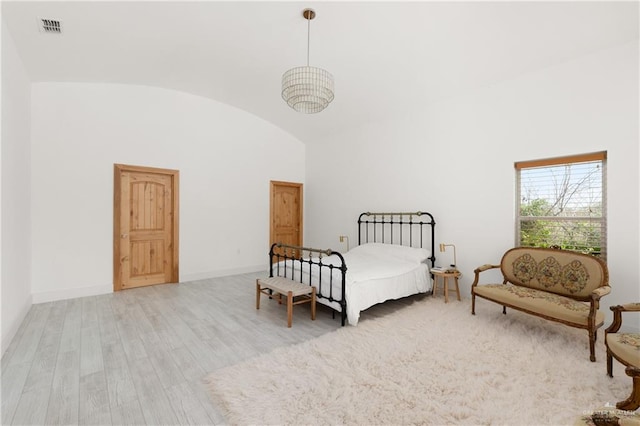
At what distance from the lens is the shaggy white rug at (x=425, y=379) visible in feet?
5.73

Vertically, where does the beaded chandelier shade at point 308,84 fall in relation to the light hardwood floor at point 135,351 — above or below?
above

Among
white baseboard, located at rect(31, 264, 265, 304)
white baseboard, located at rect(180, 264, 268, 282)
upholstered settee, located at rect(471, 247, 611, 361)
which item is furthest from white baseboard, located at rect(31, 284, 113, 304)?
upholstered settee, located at rect(471, 247, 611, 361)

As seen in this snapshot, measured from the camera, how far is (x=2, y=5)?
8.66 ft

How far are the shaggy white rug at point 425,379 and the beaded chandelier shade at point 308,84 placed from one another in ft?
8.12

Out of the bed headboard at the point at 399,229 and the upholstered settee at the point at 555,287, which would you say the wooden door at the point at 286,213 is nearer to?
the bed headboard at the point at 399,229

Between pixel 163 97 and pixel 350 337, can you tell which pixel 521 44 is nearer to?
pixel 350 337

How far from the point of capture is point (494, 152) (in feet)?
12.8

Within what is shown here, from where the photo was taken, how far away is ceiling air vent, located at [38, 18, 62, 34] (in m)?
2.93

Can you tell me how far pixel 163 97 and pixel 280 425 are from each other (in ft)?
17.1

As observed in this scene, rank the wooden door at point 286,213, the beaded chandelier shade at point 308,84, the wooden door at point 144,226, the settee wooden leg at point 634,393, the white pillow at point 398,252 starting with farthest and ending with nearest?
the wooden door at point 286,213 → the wooden door at point 144,226 → the white pillow at point 398,252 → the beaded chandelier shade at point 308,84 → the settee wooden leg at point 634,393

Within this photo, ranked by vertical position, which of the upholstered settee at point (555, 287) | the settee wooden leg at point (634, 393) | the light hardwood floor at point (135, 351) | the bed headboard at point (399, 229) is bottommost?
the light hardwood floor at point (135, 351)

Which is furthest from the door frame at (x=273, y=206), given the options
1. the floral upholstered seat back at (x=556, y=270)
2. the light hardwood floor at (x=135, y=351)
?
the floral upholstered seat back at (x=556, y=270)

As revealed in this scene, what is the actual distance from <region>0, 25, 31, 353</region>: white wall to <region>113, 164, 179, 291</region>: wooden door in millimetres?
1028

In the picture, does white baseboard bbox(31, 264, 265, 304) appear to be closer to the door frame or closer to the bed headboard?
the door frame
